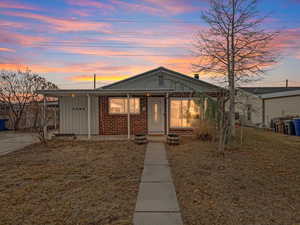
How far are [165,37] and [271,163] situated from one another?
37.5 feet

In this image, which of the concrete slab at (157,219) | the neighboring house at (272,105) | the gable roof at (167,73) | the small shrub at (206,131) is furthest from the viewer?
the neighboring house at (272,105)

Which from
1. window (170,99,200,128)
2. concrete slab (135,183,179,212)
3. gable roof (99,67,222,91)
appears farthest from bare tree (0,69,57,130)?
concrete slab (135,183,179,212)

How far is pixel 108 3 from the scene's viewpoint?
10.6 m

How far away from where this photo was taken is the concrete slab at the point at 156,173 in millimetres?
4716

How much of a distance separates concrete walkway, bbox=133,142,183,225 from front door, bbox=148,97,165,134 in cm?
603

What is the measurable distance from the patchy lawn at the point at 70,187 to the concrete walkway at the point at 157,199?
0.16 metres

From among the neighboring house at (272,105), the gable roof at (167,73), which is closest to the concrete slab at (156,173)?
the gable roof at (167,73)

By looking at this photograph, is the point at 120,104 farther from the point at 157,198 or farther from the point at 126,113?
the point at 157,198

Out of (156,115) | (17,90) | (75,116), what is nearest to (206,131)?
(156,115)

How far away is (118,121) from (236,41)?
784cm

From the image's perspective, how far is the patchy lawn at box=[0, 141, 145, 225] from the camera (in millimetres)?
3088

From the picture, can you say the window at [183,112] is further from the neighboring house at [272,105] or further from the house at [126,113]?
the neighboring house at [272,105]

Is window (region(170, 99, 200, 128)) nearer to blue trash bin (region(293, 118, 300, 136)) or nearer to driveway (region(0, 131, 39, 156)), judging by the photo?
blue trash bin (region(293, 118, 300, 136))

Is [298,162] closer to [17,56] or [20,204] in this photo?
[20,204]
